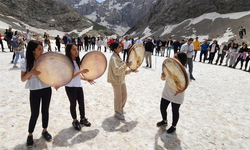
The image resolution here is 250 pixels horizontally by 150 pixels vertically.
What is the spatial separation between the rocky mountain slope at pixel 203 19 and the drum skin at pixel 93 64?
5675cm

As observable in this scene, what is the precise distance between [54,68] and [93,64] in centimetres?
107

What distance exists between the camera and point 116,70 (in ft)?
12.2

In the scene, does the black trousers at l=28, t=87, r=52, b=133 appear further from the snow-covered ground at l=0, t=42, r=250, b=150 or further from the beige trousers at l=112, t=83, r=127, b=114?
the beige trousers at l=112, t=83, r=127, b=114

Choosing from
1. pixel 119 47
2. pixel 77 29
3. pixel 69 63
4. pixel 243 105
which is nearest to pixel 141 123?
pixel 119 47

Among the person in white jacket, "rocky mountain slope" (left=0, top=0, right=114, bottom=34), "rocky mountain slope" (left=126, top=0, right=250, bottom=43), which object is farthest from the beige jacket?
"rocky mountain slope" (left=0, top=0, right=114, bottom=34)

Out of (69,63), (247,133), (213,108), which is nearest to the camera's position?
(69,63)

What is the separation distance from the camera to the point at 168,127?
4.07m

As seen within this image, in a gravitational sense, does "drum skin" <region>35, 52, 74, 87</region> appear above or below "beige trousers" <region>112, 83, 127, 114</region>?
above

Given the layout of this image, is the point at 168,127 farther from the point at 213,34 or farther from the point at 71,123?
the point at 213,34

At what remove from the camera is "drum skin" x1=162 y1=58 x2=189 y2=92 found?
299cm

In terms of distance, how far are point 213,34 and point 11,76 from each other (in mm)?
61706

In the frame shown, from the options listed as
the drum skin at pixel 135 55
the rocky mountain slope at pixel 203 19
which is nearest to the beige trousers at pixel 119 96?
the drum skin at pixel 135 55

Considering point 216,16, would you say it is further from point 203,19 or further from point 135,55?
point 135,55

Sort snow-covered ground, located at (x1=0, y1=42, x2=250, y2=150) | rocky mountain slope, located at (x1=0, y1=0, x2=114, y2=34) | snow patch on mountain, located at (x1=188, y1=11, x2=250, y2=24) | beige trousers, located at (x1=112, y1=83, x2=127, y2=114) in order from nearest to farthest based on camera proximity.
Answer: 1. snow-covered ground, located at (x1=0, y1=42, x2=250, y2=150)
2. beige trousers, located at (x1=112, y1=83, x2=127, y2=114)
3. snow patch on mountain, located at (x1=188, y1=11, x2=250, y2=24)
4. rocky mountain slope, located at (x1=0, y1=0, x2=114, y2=34)
